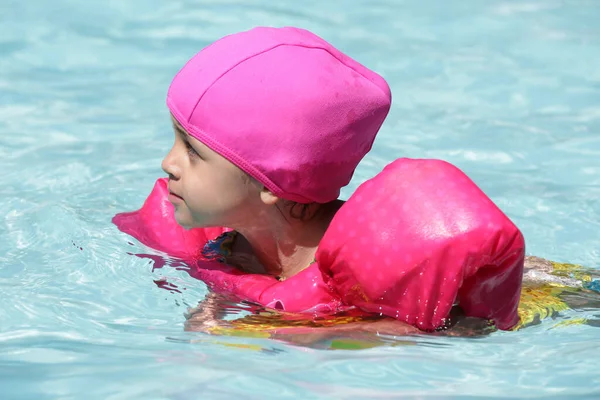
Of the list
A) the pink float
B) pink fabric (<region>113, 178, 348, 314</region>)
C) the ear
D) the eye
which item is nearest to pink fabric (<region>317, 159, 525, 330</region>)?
the pink float

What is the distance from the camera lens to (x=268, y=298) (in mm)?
3262

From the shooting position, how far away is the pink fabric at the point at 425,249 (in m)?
2.79

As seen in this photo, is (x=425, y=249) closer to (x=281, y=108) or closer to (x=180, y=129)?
(x=281, y=108)

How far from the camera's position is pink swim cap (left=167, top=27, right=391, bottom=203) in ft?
10.0

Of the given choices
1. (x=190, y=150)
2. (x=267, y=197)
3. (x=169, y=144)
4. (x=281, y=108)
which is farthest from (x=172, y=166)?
(x=169, y=144)

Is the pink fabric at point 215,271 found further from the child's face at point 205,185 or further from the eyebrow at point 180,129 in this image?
the eyebrow at point 180,129

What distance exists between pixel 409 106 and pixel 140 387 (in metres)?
3.67

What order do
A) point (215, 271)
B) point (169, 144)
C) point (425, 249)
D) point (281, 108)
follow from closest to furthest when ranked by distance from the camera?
point (425, 249) → point (281, 108) → point (215, 271) → point (169, 144)

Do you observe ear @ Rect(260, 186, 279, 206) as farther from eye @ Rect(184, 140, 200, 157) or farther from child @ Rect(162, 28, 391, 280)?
eye @ Rect(184, 140, 200, 157)

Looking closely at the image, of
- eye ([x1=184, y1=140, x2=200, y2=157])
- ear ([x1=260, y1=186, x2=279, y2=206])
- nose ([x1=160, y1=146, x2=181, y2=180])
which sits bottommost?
ear ([x1=260, y1=186, x2=279, y2=206])

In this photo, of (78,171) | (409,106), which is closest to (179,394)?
(78,171)

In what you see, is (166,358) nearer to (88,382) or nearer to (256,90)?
(88,382)

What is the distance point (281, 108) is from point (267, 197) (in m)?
0.33

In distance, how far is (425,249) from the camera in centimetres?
281
